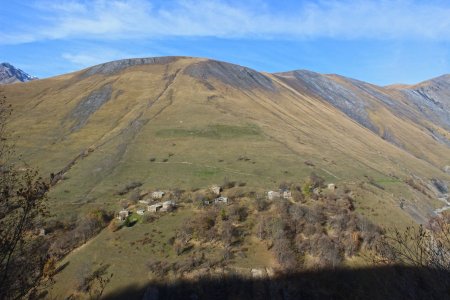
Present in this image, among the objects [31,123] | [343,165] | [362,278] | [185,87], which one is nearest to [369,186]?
[343,165]

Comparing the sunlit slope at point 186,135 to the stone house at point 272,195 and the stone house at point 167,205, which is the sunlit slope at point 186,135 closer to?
the stone house at point 272,195

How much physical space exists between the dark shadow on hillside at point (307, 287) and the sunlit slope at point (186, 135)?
61.2 ft

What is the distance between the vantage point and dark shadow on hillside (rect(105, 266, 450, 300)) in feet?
102

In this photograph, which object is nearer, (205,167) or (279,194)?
(279,194)

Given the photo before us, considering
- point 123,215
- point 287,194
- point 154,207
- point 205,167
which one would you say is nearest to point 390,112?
point 205,167

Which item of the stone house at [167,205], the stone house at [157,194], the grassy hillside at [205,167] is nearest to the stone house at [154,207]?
the stone house at [167,205]

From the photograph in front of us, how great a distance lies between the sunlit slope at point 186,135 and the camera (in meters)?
56.2

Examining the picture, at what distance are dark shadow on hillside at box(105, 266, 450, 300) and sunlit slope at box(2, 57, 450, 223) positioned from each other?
61.2 ft

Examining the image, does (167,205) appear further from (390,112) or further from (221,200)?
(390,112)

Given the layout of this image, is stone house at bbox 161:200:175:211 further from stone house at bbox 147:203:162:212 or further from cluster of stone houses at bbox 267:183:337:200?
cluster of stone houses at bbox 267:183:337:200

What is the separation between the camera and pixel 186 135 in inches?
2771

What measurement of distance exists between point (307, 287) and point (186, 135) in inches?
1675

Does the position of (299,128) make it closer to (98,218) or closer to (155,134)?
(155,134)

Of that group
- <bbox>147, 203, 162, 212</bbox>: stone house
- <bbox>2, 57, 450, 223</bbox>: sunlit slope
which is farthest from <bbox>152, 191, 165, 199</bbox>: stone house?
<bbox>2, 57, 450, 223</bbox>: sunlit slope
